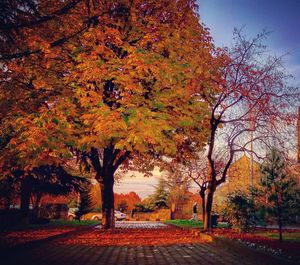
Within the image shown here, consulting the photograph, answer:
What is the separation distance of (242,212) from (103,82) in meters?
10.5

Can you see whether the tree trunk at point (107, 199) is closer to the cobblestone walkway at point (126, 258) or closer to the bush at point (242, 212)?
the bush at point (242, 212)

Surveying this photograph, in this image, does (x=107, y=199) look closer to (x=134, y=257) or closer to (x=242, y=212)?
(x=242, y=212)

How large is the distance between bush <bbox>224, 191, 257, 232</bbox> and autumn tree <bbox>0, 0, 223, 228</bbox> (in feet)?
19.8

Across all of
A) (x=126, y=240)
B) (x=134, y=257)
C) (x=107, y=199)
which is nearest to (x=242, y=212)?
(x=126, y=240)

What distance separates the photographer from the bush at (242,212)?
1977 cm

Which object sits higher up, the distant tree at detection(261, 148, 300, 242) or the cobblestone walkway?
the distant tree at detection(261, 148, 300, 242)

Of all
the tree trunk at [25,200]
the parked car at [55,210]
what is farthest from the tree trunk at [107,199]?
the parked car at [55,210]

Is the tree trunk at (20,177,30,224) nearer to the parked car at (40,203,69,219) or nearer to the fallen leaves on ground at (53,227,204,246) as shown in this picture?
the fallen leaves on ground at (53,227,204,246)

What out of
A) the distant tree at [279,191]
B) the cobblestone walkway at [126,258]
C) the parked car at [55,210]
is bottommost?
the cobblestone walkway at [126,258]

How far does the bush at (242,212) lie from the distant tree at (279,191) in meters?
3.43

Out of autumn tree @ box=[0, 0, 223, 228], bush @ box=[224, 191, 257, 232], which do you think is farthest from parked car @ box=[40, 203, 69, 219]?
autumn tree @ box=[0, 0, 223, 228]

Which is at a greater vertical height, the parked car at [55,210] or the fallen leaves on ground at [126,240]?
the parked car at [55,210]

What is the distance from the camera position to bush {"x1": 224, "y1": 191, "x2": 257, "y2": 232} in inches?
778

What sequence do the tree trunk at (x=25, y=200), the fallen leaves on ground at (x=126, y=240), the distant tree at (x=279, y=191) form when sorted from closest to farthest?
the fallen leaves on ground at (x=126, y=240) → the distant tree at (x=279, y=191) → the tree trunk at (x=25, y=200)
